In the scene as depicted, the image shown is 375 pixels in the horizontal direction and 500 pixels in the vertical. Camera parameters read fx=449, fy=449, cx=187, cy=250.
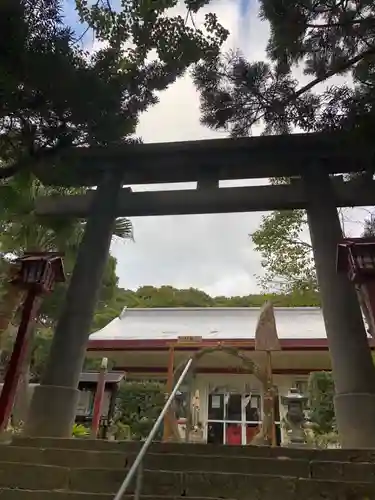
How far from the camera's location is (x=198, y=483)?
323cm

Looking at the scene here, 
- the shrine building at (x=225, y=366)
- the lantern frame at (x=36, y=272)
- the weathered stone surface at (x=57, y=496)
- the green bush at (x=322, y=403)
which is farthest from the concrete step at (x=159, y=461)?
the shrine building at (x=225, y=366)

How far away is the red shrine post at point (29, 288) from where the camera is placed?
4676 mm

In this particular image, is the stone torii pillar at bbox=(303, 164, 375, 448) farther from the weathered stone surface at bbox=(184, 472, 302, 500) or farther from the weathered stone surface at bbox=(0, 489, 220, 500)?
the weathered stone surface at bbox=(0, 489, 220, 500)

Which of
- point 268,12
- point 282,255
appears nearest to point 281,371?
point 282,255

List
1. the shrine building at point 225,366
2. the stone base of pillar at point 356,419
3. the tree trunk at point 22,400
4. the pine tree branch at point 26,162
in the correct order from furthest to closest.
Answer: the shrine building at point 225,366
the tree trunk at point 22,400
the stone base of pillar at point 356,419
the pine tree branch at point 26,162

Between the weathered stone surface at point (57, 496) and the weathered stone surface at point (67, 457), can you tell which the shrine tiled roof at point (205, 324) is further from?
the weathered stone surface at point (57, 496)

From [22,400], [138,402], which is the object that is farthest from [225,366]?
[22,400]

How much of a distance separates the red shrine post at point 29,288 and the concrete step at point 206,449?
35.9 inches

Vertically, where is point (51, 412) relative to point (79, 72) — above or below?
below

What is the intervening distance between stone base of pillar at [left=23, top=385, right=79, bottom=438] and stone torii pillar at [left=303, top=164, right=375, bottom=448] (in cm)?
288

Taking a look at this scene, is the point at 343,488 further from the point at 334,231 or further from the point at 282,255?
the point at 282,255

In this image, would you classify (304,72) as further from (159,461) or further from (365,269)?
(159,461)

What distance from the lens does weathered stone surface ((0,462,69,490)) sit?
3285 millimetres

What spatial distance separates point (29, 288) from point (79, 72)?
2.51 metres
